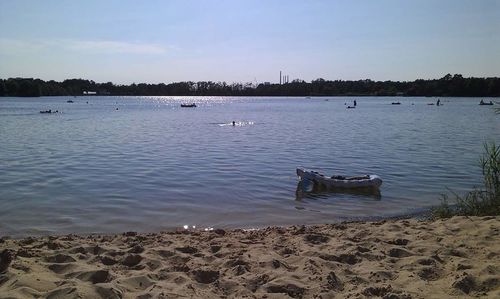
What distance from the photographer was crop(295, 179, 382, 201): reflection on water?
13.5 metres

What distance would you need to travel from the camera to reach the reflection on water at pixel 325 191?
44.4 feet

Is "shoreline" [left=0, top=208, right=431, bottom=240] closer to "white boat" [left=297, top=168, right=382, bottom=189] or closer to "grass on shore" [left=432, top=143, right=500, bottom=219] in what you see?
"grass on shore" [left=432, top=143, right=500, bottom=219]

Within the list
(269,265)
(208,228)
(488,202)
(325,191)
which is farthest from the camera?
(325,191)

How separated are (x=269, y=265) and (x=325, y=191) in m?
8.37

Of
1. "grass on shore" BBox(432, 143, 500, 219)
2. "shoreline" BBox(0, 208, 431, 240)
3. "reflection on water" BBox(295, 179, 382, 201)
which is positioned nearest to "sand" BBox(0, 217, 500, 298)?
"grass on shore" BBox(432, 143, 500, 219)

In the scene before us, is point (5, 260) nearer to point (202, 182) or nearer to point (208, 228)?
point (208, 228)

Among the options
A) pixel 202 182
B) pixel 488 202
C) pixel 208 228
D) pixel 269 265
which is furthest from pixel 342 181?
pixel 269 265

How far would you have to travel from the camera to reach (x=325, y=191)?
1420 cm

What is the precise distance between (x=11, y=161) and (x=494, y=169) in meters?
18.7

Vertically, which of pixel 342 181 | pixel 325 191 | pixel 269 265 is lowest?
pixel 325 191

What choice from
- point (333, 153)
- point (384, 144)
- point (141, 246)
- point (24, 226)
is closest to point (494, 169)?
point (141, 246)

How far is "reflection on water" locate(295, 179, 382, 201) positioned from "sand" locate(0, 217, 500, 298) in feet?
17.2

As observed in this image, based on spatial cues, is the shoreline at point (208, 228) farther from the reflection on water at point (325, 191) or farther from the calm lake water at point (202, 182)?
the reflection on water at point (325, 191)

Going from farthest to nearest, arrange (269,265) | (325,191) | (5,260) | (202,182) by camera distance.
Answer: (202,182) < (325,191) < (269,265) < (5,260)
